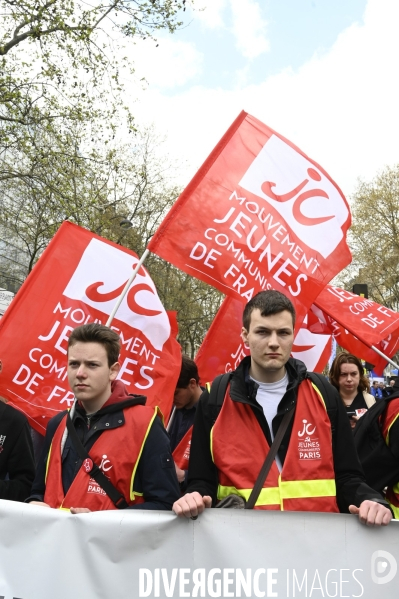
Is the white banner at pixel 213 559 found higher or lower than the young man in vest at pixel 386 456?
lower

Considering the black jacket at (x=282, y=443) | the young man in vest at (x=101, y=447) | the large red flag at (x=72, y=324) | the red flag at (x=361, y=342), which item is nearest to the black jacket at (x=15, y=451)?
the young man in vest at (x=101, y=447)

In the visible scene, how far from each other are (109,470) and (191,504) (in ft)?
1.47

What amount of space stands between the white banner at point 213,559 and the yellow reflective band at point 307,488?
73 millimetres

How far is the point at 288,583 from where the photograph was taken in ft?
8.75

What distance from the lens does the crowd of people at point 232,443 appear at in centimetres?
272

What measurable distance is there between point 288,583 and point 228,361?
3.04m

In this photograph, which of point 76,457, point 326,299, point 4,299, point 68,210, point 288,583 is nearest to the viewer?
point 288,583

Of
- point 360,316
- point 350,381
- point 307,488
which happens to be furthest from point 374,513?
point 360,316

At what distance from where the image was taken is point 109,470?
9.55ft

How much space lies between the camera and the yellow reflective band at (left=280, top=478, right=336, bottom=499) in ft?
8.88

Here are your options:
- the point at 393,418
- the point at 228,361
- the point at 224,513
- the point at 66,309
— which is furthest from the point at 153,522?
the point at 228,361

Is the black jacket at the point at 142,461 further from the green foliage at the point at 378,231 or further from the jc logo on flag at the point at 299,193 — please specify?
the green foliage at the point at 378,231

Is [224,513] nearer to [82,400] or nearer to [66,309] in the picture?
[82,400]

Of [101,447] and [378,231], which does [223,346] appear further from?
[378,231]
